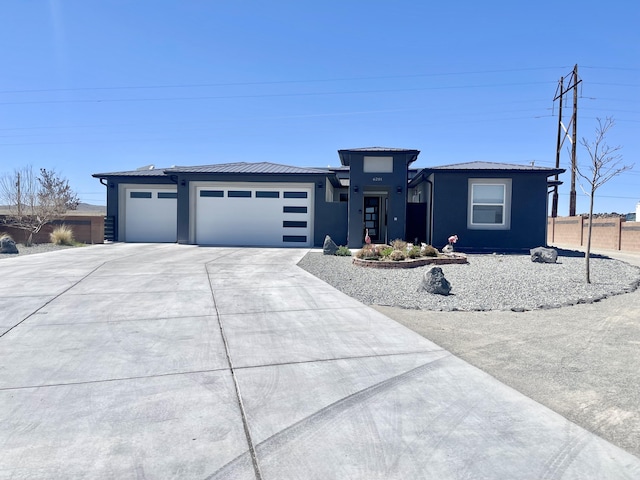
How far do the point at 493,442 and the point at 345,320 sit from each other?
371 cm

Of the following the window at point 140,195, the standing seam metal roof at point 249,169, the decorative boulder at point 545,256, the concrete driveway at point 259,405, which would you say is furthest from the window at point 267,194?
the concrete driveway at point 259,405

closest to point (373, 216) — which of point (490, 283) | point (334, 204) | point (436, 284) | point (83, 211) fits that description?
point (334, 204)

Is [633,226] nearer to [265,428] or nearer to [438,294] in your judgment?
[438,294]

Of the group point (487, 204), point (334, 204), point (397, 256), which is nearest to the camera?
point (397, 256)

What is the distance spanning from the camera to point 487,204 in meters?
19.3

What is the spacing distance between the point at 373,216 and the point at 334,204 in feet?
10.5

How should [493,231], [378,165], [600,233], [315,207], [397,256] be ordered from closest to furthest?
[397,256] → [493,231] → [378,165] → [315,207] → [600,233]

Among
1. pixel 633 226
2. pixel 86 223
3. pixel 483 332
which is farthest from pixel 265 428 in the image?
pixel 633 226

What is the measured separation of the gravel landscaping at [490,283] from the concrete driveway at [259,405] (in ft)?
7.70

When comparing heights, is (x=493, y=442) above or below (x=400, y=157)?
below

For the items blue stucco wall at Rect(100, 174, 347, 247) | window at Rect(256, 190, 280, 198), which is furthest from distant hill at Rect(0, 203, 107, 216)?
window at Rect(256, 190, 280, 198)

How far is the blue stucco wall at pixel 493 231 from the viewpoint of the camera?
19.0 metres

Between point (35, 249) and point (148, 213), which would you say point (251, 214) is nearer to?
point (148, 213)

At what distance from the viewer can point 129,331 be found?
19.7 ft
